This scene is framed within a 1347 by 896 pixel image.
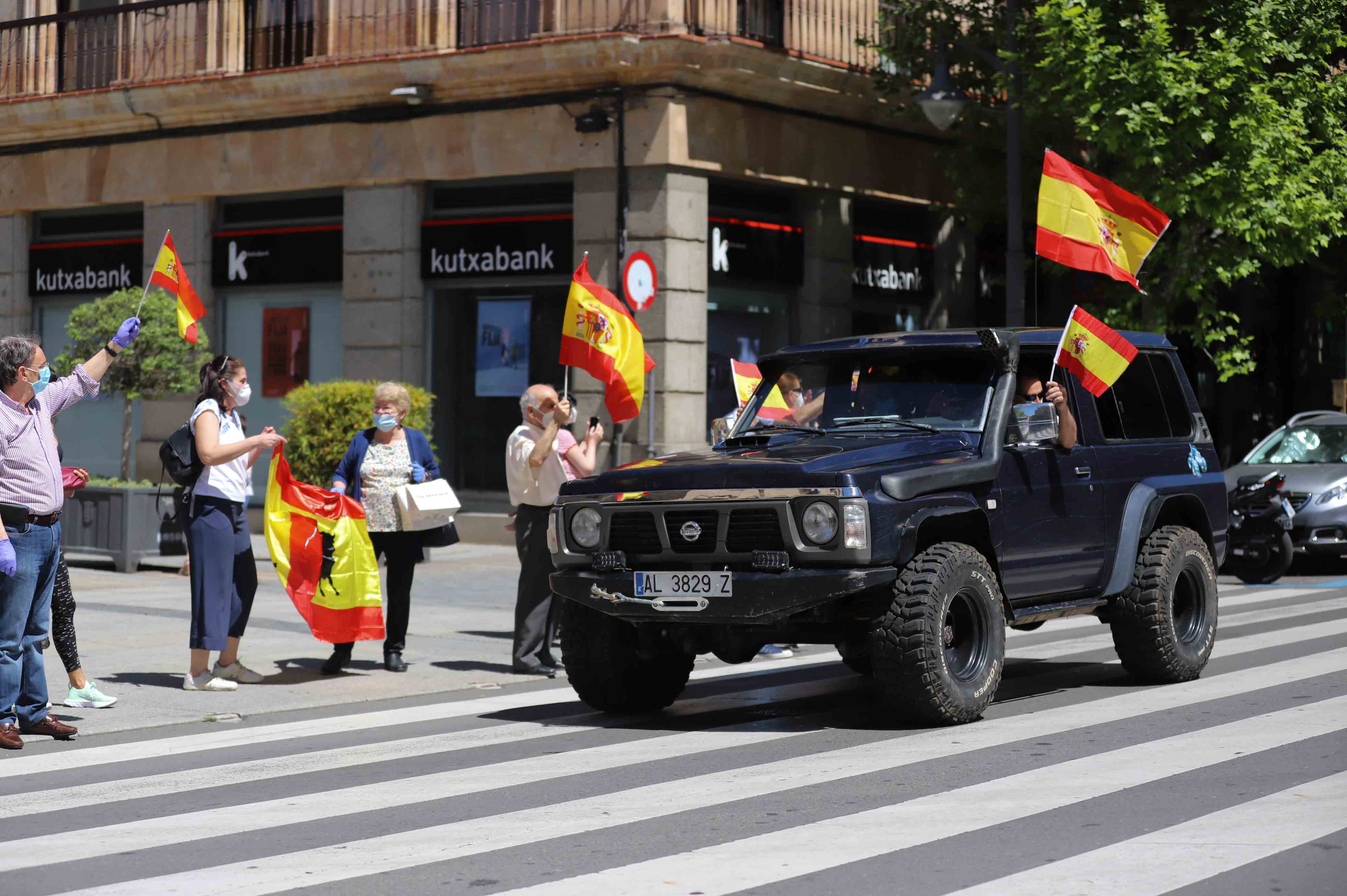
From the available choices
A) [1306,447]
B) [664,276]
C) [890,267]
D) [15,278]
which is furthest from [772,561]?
[15,278]

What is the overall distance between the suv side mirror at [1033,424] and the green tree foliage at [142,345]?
12.2 meters

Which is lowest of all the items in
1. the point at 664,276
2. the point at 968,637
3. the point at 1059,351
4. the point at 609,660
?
the point at 609,660

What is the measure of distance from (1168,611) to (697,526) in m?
3.03

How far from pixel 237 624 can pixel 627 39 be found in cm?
1139

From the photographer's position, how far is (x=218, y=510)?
10.1m

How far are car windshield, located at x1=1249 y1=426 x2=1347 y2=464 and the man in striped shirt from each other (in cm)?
1464

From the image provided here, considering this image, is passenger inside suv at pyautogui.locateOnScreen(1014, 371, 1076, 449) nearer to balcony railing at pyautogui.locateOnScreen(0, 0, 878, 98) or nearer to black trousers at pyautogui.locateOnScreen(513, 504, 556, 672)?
black trousers at pyautogui.locateOnScreen(513, 504, 556, 672)

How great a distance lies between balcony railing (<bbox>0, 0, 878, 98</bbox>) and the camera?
69.5 feet

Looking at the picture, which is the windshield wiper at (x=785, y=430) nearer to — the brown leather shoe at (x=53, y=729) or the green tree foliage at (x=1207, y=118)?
the brown leather shoe at (x=53, y=729)

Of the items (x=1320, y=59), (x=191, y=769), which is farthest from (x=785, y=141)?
(x=191, y=769)

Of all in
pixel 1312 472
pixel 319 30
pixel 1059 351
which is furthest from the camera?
pixel 319 30

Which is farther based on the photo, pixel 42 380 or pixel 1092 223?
pixel 1092 223

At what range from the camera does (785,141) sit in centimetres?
2212

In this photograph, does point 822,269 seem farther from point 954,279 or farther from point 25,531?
point 25,531
